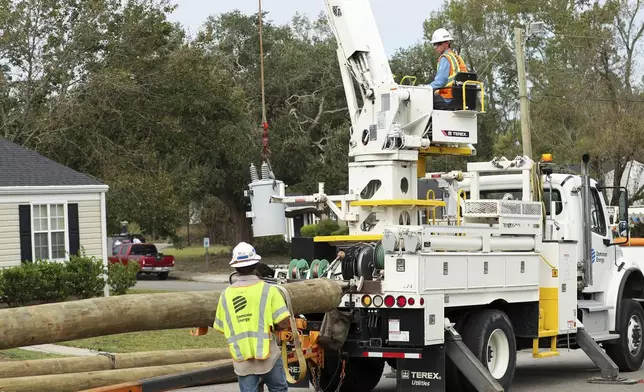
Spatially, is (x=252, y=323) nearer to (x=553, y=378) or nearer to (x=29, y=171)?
(x=553, y=378)

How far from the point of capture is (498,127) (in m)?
62.1

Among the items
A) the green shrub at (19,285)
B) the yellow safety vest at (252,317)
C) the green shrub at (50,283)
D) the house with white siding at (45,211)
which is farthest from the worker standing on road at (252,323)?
the house with white siding at (45,211)

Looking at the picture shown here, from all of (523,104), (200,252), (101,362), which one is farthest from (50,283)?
(200,252)

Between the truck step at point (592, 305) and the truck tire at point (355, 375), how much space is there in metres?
2.98

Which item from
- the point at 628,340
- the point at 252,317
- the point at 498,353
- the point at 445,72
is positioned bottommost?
the point at 628,340

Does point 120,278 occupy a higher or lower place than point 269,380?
lower

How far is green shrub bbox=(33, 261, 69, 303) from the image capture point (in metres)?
25.4

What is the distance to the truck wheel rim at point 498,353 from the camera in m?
12.2

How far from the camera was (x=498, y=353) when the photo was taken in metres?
12.4

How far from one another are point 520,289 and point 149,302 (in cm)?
494

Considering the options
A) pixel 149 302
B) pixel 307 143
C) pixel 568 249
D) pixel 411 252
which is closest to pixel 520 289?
pixel 568 249

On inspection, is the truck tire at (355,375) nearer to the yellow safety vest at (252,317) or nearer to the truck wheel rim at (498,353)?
the truck wheel rim at (498,353)

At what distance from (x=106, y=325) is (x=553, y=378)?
24.8 feet

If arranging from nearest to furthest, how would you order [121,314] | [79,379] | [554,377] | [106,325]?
[106,325] < [121,314] < [79,379] < [554,377]
